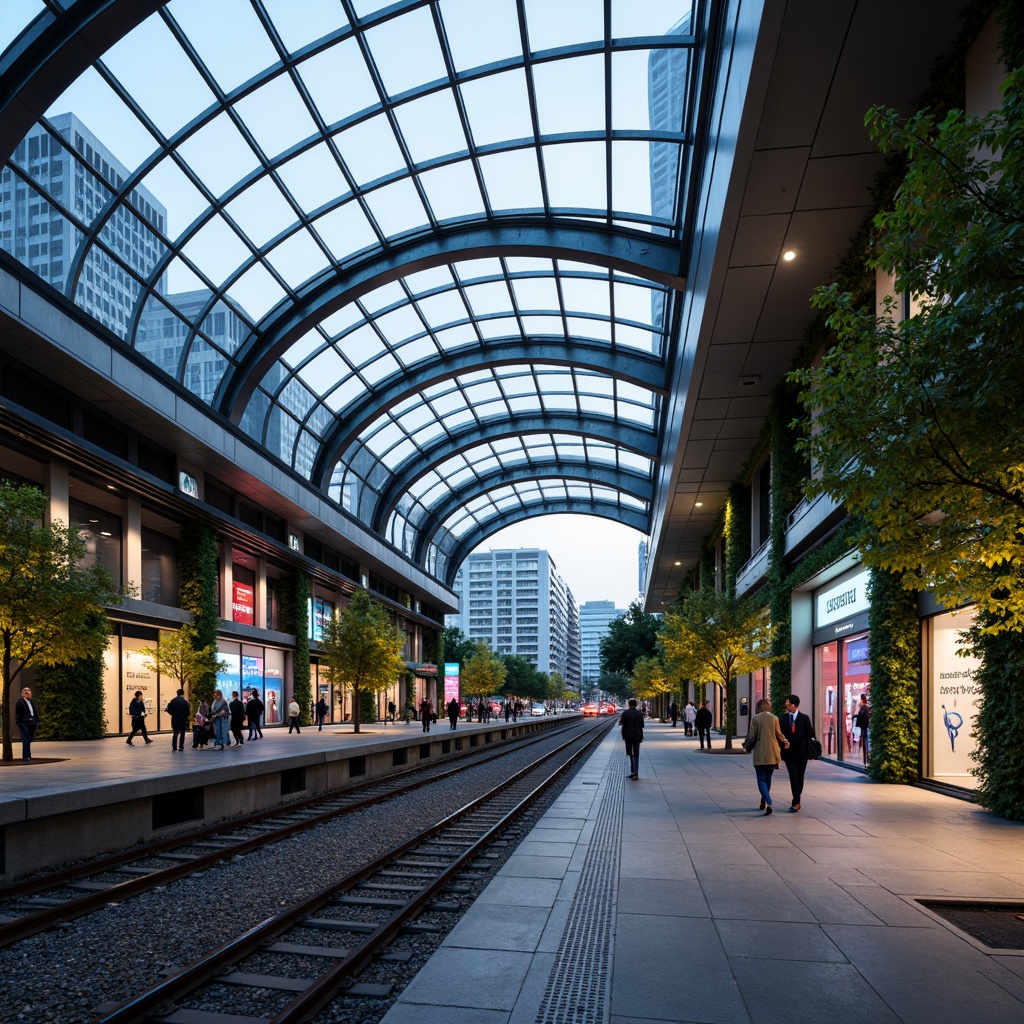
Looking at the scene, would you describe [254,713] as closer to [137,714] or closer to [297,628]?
[137,714]

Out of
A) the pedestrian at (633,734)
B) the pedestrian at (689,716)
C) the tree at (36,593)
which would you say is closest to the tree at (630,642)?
the pedestrian at (689,716)

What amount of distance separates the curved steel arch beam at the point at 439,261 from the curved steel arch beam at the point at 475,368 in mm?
7913

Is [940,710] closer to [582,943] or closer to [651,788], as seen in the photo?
[651,788]

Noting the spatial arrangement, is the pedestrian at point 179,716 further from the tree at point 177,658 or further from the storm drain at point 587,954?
the storm drain at point 587,954

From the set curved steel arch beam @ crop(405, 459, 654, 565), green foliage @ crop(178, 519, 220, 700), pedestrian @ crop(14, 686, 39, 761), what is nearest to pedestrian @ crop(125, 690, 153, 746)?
pedestrian @ crop(14, 686, 39, 761)

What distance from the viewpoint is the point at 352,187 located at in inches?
869

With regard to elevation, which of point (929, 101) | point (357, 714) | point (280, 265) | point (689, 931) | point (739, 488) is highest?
point (280, 265)

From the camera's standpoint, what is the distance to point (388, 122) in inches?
781

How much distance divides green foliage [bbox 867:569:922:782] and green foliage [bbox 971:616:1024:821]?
3.21 meters

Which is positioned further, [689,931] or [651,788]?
[651,788]

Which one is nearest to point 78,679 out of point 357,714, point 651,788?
point 357,714

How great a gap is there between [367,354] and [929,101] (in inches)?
921

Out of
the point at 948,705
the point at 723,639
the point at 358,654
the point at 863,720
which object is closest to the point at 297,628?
the point at 358,654

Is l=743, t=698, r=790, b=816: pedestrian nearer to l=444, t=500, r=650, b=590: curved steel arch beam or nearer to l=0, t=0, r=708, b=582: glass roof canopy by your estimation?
l=0, t=0, r=708, b=582: glass roof canopy
